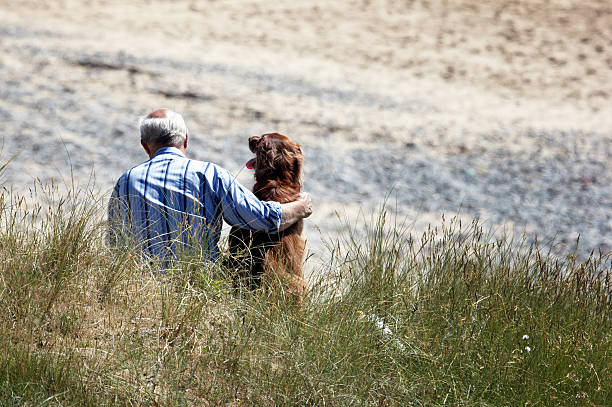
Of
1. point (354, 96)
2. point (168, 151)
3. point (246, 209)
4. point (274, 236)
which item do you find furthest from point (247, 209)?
point (354, 96)

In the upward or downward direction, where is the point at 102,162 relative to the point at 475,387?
downward

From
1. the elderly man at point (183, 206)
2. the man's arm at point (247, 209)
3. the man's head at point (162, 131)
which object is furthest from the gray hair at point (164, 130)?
the man's arm at point (247, 209)

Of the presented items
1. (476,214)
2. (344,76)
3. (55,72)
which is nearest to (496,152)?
(476,214)

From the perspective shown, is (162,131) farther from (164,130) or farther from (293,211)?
(293,211)

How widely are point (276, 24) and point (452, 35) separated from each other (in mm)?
3568

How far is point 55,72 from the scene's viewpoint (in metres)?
11.2

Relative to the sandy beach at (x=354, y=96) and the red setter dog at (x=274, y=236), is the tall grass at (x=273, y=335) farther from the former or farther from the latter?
the sandy beach at (x=354, y=96)

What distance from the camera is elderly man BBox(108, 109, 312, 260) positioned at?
11.8 ft

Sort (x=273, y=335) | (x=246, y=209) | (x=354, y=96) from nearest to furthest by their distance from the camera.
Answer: (x=273, y=335), (x=246, y=209), (x=354, y=96)

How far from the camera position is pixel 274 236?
3.78 m

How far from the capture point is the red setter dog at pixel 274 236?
3523mm

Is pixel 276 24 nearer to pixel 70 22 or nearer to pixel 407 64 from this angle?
pixel 407 64

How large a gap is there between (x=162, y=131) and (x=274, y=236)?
2.80 feet

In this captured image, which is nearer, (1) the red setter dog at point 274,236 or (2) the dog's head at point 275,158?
(1) the red setter dog at point 274,236
